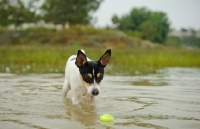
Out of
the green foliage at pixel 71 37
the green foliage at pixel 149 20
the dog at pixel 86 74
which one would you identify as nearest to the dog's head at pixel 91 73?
the dog at pixel 86 74

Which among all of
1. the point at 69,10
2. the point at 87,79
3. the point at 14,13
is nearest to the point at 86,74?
the point at 87,79

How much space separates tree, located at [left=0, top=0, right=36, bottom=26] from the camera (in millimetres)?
44625

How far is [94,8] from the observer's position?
4950 centimetres

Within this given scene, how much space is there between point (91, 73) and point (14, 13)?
4184 cm

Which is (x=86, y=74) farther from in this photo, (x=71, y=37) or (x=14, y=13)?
(x=14, y=13)

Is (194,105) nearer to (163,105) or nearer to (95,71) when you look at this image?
(163,105)

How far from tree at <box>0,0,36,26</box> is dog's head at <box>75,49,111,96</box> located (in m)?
40.6

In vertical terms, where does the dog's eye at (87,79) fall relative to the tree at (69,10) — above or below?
below

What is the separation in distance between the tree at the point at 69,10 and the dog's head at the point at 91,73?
42547 millimetres

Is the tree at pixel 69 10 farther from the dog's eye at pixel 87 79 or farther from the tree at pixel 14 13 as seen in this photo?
the dog's eye at pixel 87 79

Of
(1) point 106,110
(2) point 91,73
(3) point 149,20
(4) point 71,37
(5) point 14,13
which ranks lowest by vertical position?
(1) point 106,110

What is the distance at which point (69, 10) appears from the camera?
49.3 metres

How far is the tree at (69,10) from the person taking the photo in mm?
48844

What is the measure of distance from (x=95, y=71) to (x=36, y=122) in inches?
60.9
